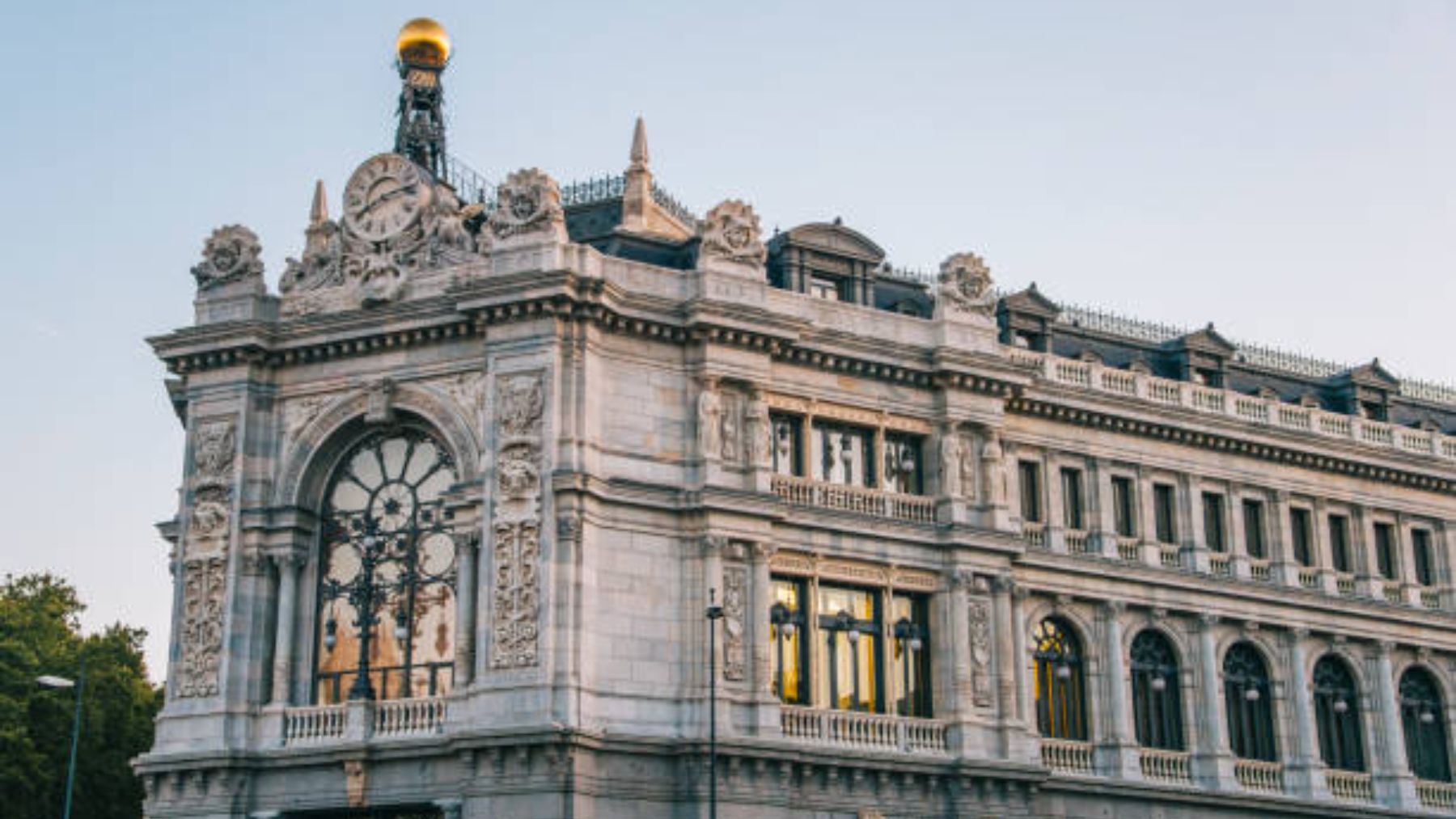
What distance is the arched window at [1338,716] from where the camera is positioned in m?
58.5

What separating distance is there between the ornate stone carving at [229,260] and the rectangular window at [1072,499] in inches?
902

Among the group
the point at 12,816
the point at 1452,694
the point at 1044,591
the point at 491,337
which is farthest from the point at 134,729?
the point at 1452,694

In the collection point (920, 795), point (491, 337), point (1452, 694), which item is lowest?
point (920, 795)

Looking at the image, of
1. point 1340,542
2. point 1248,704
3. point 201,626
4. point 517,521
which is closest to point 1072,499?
point 1248,704

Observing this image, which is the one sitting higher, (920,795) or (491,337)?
(491,337)

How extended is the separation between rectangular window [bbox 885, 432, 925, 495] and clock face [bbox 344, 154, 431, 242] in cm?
1375

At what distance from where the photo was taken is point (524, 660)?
1757 inches

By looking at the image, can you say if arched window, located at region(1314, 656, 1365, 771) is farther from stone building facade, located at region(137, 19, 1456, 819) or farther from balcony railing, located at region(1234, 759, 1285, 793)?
balcony railing, located at region(1234, 759, 1285, 793)

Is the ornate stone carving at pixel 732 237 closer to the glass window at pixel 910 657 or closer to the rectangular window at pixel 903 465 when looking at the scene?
the rectangular window at pixel 903 465

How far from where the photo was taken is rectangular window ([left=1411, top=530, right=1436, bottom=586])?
62531 mm

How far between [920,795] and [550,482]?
40.3 ft

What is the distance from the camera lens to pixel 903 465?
5234 centimetres

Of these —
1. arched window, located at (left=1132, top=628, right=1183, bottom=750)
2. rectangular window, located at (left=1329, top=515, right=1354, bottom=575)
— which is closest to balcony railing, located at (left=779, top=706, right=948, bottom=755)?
arched window, located at (left=1132, top=628, right=1183, bottom=750)

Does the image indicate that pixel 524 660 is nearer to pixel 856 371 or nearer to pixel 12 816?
pixel 856 371
